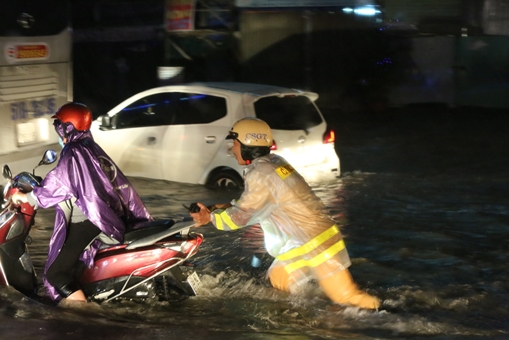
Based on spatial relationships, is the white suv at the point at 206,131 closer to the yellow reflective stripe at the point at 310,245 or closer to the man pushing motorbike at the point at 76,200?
the yellow reflective stripe at the point at 310,245

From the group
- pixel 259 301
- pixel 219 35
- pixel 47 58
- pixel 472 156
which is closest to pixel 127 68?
pixel 219 35

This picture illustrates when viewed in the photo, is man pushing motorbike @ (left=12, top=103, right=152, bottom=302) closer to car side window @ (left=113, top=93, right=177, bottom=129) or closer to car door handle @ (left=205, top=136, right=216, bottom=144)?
car door handle @ (left=205, top=136, right=216, bottom=144)

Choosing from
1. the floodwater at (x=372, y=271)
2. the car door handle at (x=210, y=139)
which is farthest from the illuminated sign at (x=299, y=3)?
the car door handle at (x=210, y=139)

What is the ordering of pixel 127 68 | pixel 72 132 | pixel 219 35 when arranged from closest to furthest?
pixel 72 132, pixel 219 35, pixel 127 68

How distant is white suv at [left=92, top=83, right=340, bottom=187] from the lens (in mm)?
10320

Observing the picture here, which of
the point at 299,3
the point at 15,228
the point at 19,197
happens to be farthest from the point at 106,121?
the point at 299,3

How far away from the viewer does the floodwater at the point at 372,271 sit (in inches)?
210

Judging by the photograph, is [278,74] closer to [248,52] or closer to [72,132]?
[248,52]

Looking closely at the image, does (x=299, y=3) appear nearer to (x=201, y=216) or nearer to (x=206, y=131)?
(x=206, y=131)

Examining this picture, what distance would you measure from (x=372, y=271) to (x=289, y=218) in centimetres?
228

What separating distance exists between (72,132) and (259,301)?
196cm

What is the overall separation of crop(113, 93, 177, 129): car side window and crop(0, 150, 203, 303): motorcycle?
18.6 ft

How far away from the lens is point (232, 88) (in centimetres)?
1065

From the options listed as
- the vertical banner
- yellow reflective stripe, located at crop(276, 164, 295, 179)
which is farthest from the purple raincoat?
the vertical banner
